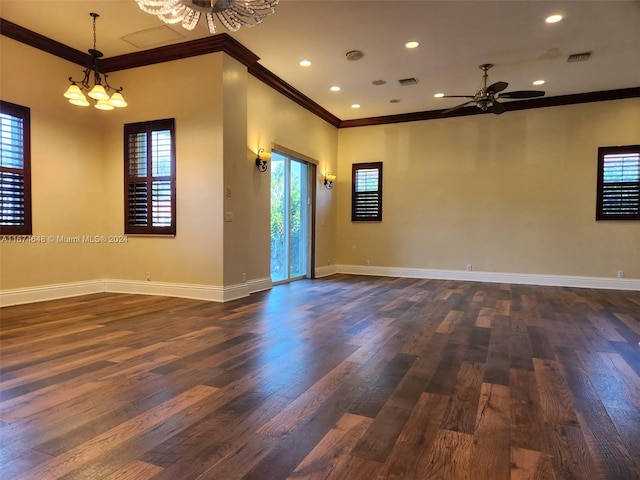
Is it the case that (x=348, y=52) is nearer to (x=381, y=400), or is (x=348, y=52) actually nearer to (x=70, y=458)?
(x=381, y=400)

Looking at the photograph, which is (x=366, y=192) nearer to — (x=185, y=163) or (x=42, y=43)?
(x=185, y=163)

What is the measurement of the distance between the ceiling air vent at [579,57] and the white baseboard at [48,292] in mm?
7481

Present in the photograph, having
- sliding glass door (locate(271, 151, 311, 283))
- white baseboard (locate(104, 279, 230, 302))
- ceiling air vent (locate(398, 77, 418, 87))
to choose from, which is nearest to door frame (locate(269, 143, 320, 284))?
sliding glass door (locate(271, 151, 311, 283))

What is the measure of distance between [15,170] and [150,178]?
153cm

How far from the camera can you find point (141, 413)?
198 cm

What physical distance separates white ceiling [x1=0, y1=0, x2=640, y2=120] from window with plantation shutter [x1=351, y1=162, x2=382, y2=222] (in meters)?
2.22

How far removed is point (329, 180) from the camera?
8234 mm

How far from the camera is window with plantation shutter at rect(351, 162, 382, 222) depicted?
838 cm

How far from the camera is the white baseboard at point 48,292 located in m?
4.67

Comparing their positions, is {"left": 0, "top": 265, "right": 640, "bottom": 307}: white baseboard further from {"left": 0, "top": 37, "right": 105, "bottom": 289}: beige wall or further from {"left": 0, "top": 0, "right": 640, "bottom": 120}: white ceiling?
{"left": 0, "top": 0, "right": 640, "bottom": 120}: white ceiling

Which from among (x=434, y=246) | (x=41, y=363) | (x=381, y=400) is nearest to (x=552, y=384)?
(x=381, y=400)

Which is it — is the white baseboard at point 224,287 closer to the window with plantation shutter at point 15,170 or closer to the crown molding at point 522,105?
the window with plantation shutter at point 15,170

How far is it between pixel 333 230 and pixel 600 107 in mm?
5423

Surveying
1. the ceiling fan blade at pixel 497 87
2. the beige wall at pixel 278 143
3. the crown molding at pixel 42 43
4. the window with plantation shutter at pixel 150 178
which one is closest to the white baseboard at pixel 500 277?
the beige wall at pixel 278 143
